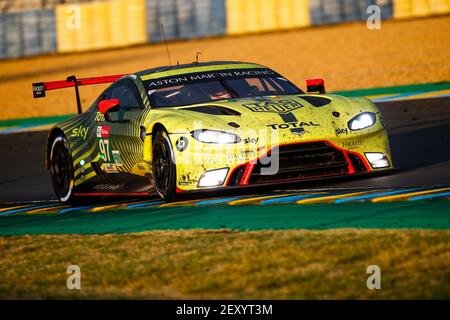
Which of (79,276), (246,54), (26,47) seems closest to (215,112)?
(79,276)

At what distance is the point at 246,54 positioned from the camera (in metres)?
28.9

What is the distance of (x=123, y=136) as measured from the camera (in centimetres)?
1045

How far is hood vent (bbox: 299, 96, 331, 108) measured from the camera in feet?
32.2

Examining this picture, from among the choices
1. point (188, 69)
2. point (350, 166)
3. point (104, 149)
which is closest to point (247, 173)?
point (350, 166)

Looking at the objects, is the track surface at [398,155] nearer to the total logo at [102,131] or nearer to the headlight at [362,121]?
the headlight at [362,121]

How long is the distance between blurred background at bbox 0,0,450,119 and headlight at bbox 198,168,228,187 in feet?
44.9

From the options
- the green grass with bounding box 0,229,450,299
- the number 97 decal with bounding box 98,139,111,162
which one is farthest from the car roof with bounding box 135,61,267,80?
the green grass with bounding box 0,229,450,299

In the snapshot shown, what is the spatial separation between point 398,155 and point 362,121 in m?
2.59

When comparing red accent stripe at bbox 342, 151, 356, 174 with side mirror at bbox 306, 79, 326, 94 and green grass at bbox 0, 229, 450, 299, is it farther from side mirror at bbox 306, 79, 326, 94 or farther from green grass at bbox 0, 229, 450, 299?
green grass at bbox 0, 229, 450, 299

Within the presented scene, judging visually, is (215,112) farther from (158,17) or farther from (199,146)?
(158,17)

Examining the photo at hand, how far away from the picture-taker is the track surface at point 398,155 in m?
10.1

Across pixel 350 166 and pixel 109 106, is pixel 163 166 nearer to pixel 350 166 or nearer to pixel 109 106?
pixel 109 106

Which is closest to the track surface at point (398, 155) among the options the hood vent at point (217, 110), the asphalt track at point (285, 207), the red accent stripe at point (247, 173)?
the asphalt track at point (285, 207)
